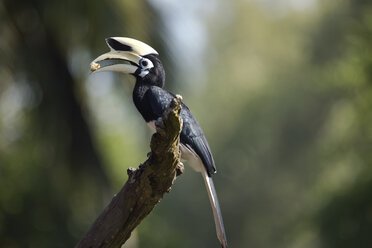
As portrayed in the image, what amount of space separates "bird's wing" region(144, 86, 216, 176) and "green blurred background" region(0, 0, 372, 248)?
393 centimetres

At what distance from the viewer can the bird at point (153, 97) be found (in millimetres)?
5266

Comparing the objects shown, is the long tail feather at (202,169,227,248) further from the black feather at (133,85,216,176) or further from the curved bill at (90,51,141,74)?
the curved bill at (90,51,141,74)

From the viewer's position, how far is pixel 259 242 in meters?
19.1

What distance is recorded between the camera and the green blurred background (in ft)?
31.4

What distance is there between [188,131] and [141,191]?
39.1 inches

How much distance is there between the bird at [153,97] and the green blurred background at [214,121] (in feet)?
12.0

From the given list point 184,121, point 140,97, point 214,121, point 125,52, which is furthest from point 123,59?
point 214,121

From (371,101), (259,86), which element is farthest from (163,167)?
(259,86)

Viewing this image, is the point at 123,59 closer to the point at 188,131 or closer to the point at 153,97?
the point at 153,97

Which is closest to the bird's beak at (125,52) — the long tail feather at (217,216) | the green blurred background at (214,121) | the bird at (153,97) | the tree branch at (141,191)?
the bird at (153,97)

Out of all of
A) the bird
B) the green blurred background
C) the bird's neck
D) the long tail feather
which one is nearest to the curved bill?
the bird

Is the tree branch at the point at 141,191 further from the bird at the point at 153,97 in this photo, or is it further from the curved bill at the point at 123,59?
the curved bill at the point at 123,59

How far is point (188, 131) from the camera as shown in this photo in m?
5.34

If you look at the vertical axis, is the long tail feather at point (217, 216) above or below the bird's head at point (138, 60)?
below
